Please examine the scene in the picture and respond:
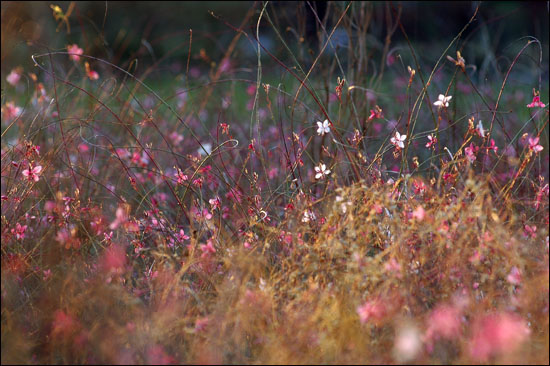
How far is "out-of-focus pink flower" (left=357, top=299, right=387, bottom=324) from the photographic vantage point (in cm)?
187

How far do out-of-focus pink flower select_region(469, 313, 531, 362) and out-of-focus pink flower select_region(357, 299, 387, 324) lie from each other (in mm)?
265

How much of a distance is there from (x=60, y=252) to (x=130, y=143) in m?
1.59

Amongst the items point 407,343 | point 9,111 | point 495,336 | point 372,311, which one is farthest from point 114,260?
point 9,111

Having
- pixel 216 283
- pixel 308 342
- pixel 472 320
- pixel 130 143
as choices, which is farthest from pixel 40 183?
pixel 472 320

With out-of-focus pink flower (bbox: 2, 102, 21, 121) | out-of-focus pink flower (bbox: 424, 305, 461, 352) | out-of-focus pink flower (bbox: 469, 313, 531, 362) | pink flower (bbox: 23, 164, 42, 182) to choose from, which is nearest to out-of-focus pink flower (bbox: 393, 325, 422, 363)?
out-of-focus pink flower (bbox: 424, 305, 461, 352)

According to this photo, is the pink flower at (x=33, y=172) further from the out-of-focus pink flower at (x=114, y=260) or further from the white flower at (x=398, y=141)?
the white flower at (x=398, y=141)

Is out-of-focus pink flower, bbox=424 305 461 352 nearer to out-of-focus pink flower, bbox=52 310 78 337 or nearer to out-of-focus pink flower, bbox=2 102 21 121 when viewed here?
out-of-focus pink flower, bbox=52 310 78 337

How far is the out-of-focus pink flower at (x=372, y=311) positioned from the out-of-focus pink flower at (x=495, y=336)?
0.26 meters

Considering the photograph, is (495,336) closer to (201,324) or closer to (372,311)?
(372,311)

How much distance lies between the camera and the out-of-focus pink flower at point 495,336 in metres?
1.71

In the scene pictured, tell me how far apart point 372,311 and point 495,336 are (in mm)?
343

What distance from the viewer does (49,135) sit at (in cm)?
469

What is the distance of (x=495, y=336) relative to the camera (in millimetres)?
1775

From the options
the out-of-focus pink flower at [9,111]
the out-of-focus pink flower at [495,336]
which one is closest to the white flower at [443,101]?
the out-of-focus pink flower at [495,336]
